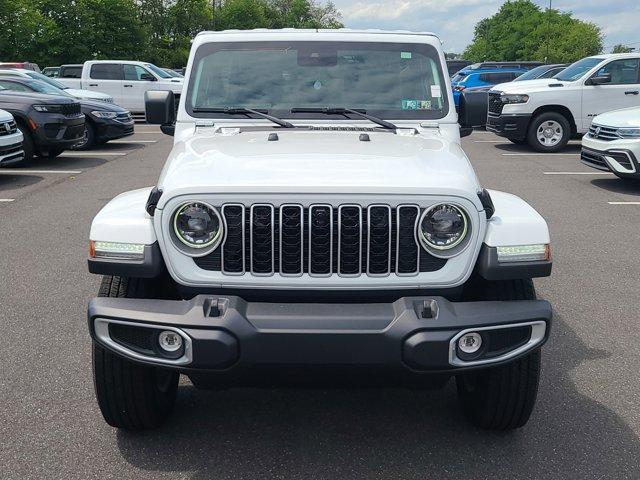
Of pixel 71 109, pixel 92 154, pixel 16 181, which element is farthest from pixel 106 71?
pixel 16 181

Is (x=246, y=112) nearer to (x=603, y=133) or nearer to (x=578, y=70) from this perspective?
(x=603, y=133)

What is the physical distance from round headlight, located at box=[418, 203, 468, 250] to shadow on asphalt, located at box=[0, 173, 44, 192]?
9.02 metres

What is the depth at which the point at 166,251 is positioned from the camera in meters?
2.93

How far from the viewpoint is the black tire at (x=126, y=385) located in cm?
306

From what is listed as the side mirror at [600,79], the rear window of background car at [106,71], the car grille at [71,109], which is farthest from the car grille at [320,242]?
the rear window of background car at [106,71]

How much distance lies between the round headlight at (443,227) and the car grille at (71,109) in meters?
11.2

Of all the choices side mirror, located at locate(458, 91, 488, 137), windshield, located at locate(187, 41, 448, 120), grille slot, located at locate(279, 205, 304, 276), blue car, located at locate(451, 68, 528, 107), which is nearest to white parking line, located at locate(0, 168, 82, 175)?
windshield, located at locate(187, 41, 448, 120)

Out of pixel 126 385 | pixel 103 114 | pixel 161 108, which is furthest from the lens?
pixel 103 114

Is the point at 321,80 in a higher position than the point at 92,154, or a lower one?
higher

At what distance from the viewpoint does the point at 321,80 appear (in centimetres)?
423

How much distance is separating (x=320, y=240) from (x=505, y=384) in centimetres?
109

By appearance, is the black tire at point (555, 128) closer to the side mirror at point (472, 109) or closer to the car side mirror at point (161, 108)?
the side mirror at point (472, 109)

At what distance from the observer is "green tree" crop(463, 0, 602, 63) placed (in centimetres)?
8381

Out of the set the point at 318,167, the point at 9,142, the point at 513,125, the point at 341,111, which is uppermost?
the point at 341,111
